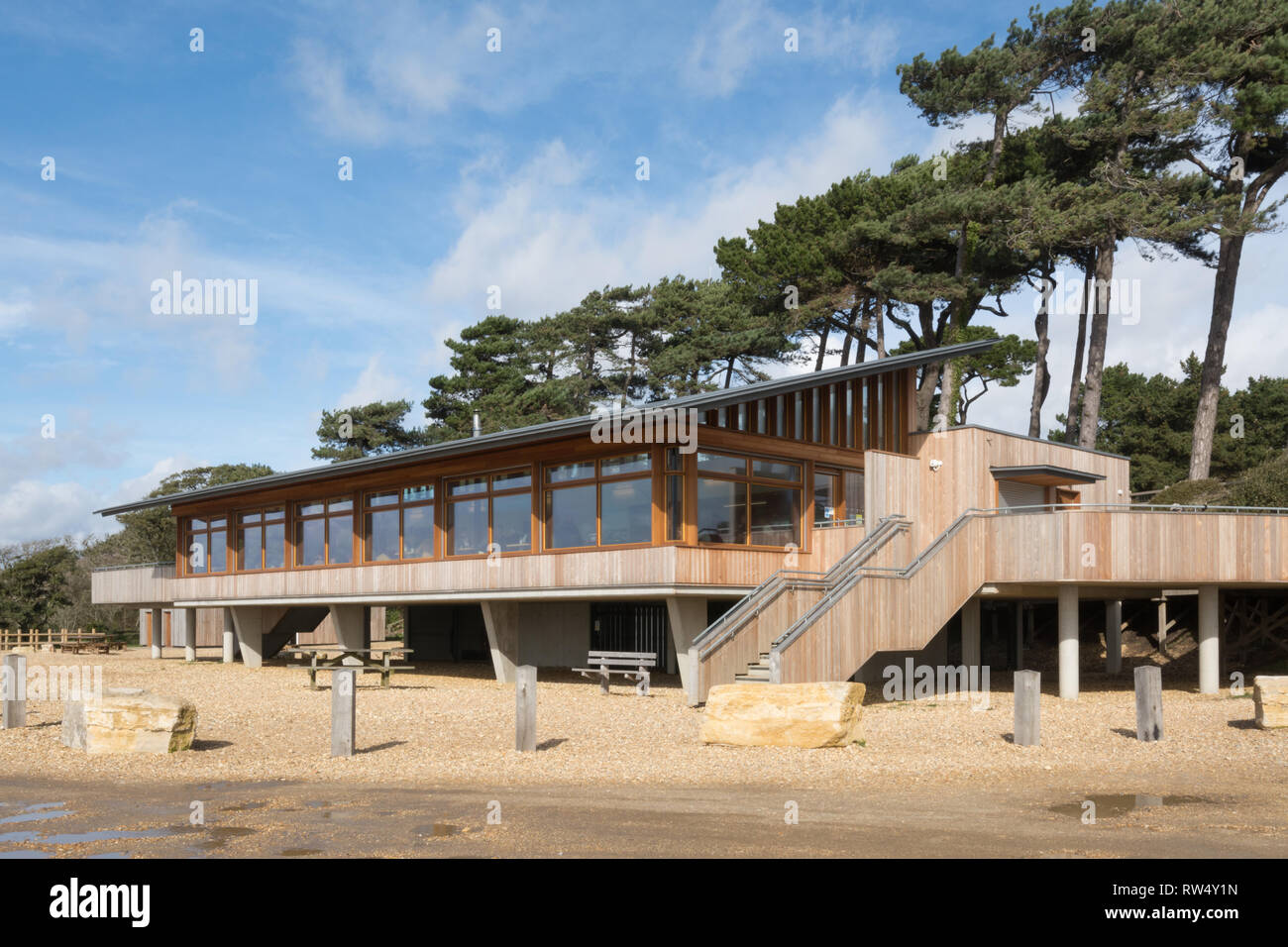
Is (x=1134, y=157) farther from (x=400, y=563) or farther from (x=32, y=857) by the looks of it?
(x=32, y=857)

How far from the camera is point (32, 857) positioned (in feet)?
26.3

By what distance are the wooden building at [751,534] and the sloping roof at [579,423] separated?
64 millimetres

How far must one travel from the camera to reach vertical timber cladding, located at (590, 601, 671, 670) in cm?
2594

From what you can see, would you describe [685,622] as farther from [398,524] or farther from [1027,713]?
[398,524]

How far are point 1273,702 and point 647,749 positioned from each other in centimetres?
818

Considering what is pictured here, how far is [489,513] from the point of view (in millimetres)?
24312

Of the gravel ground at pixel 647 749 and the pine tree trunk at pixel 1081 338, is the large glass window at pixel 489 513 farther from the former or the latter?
the pine tree trunk at pixel 1081 338

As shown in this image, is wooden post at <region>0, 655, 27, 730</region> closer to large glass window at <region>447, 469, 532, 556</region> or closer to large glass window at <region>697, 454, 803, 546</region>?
large glass window at <region>447, 469, 532, 556</region>


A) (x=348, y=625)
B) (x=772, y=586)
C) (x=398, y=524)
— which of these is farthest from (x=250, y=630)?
(x=772, y=586)

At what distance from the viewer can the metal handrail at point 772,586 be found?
17.6m

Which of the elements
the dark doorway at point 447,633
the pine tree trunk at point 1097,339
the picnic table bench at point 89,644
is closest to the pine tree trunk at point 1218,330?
the pine tree trunk at point 1097,339

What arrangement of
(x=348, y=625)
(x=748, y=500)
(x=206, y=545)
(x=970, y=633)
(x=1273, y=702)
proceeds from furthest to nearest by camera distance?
(x=206, y=545)
(x=348, y=625)
(x=970, y=633)
(x=748, y=500)
(x=1273, y=702)

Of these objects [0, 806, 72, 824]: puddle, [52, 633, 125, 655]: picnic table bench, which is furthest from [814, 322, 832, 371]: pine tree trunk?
[0, 806, 72, 824]: puddle

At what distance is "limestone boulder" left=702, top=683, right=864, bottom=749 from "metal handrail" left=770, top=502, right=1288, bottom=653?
2501 millimetres
